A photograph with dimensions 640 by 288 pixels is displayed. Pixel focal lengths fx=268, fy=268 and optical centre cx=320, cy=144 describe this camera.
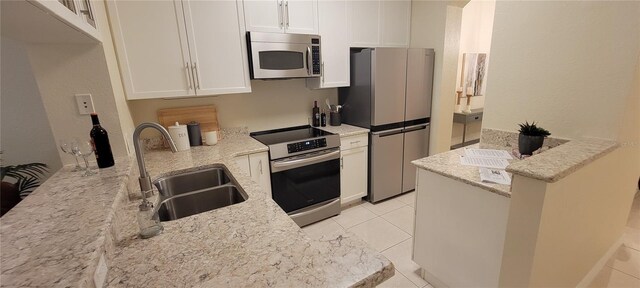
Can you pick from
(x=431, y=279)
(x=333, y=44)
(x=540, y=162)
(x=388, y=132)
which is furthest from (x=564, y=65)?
(x=333, y=44)

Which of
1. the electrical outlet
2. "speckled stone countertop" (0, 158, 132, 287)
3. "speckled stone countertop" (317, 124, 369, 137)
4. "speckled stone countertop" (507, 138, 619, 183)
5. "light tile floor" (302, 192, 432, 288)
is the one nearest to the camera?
"speckled stone countertop" (0, 158, 132, 287)

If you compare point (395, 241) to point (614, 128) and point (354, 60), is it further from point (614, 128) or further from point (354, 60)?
point (354, 60)

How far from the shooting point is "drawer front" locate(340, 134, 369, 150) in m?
2.66

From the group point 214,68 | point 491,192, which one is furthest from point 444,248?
point 214,68

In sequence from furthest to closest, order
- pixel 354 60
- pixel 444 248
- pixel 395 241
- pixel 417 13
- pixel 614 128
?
pixel 417 13 → pixel 354 60 → pixel 395 241 → pixel 444 248 → pixel 614 128

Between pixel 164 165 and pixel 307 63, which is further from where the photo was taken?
pixel 307 63

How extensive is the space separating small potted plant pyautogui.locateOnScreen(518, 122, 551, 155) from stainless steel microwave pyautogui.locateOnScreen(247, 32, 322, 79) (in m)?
1.68

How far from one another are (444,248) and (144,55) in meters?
2.41

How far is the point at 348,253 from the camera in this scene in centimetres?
83

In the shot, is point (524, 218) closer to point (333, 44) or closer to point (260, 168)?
point (260, 168)

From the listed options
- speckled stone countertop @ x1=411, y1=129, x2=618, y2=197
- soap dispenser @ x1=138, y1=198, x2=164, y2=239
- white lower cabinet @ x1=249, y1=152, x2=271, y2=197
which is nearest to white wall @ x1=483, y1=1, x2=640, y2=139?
speckled stone countertop @ x1=411, y1=129, x2=618, y2=197

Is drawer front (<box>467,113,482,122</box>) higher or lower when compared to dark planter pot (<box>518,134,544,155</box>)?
lower

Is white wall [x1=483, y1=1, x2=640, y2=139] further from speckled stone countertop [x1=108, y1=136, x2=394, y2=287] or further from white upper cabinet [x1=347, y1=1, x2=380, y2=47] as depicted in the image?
speckled stone countertop [x1=108, y1=136, x2=394, y2=287]

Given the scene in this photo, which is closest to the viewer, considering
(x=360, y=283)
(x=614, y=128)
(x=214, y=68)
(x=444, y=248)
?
(x=360, y=283)
